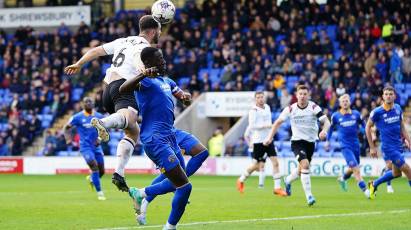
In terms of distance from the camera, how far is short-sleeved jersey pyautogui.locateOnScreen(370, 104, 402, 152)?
20.0m

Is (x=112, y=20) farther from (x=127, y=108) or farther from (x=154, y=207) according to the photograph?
(x=127, y=108)

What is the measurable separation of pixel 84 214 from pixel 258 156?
30.1ft

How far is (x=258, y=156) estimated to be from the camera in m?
25.0

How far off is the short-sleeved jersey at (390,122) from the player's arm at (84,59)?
720cm

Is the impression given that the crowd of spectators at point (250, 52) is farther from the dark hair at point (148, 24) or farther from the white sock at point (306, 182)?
the dark hair at point (148, 24)

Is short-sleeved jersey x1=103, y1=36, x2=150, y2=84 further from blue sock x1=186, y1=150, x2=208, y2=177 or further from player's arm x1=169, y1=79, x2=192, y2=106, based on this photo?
blue sock x1=186, y1=150, x2=208, y2=177

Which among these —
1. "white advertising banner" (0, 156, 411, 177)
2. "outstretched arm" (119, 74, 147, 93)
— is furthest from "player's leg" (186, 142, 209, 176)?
"white advertising banner" (0, 156, 411, 177)

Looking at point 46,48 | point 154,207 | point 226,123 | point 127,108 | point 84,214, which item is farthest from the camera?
point 46,48

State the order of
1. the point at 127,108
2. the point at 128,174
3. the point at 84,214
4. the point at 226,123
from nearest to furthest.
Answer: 1. the point at 127,108
2. the point at 84,214
3. the point at 128,174
4. the point at 226,123

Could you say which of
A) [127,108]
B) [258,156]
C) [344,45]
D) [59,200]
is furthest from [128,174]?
[127,108]

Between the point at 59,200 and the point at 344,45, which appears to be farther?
the point at 344,45

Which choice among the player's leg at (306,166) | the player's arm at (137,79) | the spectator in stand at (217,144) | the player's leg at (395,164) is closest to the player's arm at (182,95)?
the player's arm at (137,79)

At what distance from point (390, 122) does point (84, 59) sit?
25.9ft

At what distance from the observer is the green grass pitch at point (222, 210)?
14.2 m
